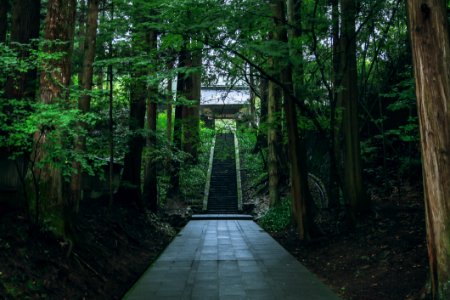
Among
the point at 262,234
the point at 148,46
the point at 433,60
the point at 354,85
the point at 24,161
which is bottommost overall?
the point at 262,234

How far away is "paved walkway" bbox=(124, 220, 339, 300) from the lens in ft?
23.6

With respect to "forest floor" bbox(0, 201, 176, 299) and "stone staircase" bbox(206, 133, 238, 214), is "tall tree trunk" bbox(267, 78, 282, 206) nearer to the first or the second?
"stone staircase" bbox(206, 133, 238, 214)

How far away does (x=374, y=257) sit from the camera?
350 inches

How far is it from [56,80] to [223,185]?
21245 millimetres

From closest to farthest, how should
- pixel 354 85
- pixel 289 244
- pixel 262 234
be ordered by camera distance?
pixel 354 85 → pixel 289 244 → pixel 262 234

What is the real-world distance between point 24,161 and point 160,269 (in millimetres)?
3489

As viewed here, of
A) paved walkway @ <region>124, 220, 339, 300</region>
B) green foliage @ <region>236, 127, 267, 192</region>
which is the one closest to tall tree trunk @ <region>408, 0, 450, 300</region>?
paved walkway @ <region>124, 220, 339, 300</region>

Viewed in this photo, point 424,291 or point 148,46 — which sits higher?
point 148,46

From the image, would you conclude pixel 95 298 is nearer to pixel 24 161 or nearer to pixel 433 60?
pixel 24 161

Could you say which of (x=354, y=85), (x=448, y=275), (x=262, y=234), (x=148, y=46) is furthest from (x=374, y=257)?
(x=148, y=46)

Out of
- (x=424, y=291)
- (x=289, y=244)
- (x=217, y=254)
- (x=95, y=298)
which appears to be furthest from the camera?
(x=289, y=244)

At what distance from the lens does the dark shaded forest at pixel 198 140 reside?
19.4ft

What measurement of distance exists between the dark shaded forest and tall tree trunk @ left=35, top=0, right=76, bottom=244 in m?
0.02

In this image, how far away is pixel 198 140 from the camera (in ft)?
66.7
